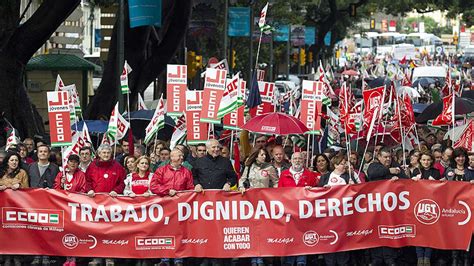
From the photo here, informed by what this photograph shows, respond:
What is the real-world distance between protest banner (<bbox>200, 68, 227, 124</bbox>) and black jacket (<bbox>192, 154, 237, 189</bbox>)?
2.22m

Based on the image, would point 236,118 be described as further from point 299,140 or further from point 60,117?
point 60,117

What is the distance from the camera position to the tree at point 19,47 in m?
26.9

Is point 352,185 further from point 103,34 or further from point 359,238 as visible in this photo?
point 103,34

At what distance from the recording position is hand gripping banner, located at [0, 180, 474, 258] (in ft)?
52.5

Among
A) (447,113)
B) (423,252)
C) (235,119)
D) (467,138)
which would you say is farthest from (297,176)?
(447,113)

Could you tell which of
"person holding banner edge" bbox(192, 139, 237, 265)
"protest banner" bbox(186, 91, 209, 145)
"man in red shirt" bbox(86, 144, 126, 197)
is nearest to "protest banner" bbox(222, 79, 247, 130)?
"protest banner" bbox(186, 91, 209, 145)

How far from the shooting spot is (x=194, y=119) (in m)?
19.6

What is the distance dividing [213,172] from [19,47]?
36.6ft

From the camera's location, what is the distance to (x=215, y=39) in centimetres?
5253

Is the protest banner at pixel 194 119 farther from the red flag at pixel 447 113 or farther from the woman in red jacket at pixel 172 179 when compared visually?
the red flag at pixel 447 113

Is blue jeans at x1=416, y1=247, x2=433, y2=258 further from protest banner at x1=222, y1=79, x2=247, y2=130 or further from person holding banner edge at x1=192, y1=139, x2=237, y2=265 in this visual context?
protest banner at x1=222, y1=79, x2=247, y2=130

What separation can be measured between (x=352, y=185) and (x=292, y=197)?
0.70 metres

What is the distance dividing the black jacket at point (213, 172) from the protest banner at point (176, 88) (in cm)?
328

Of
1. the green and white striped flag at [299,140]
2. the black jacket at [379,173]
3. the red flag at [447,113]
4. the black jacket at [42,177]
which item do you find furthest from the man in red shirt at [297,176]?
the red flag at [447,113]
